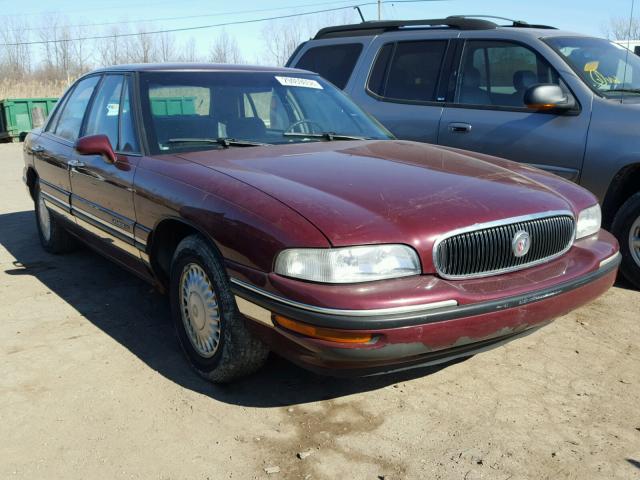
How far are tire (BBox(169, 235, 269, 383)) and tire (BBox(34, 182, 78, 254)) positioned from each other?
2593 millimetres

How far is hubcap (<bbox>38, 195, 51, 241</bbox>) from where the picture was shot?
577 centimetres

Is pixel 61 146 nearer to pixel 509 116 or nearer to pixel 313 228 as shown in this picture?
pixel 313 228

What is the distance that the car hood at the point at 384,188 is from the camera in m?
2.64

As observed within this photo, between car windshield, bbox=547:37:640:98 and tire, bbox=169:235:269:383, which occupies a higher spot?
car windshield, bbox=547:37:640:98

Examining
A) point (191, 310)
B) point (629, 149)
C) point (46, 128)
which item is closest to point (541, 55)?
point (629, 149)

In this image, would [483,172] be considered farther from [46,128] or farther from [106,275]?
[46,128]

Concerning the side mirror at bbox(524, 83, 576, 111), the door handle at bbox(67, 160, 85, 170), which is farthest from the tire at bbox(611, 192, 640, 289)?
the door handle at bbox(67, 160, 85, 170)

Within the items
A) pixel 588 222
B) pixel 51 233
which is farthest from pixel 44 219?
pixel 588 222

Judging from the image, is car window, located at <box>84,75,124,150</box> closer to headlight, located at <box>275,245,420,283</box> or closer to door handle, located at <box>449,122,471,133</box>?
headlight, located at <box>275,245,420,283</box>

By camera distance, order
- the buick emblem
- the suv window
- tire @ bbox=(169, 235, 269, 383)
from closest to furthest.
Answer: the buick emblem, tire @ bbox=(169, 235, 269, 383), the suv window

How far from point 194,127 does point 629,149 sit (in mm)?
3014

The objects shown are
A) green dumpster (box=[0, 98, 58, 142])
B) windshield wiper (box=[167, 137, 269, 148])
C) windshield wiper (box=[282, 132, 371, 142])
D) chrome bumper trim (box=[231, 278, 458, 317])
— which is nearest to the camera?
chrome bumper trim (box=[231, 278, 458, 317])

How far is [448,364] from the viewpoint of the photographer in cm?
352

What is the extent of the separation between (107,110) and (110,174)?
61 centimetres
